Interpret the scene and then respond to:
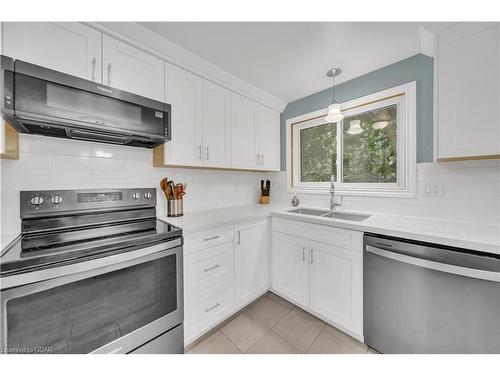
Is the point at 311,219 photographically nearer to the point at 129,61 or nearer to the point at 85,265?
the point at 85,265

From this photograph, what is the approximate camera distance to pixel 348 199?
6.51ft

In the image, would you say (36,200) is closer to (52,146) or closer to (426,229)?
(52,146)

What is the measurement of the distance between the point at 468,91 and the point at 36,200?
2733 mm

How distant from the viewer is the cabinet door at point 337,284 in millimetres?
1393

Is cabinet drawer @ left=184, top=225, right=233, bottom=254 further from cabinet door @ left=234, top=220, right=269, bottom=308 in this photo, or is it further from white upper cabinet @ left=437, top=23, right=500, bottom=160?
white upper cabinet @ left=437, top=23, right=500, bottom=160

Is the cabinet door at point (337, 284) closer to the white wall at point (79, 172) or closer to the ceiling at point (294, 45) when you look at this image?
the white wall at point (79, 172)

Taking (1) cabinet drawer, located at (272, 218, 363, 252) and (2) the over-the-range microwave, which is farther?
(1) cabinet drawer, located at (272, 218, 363, 252)

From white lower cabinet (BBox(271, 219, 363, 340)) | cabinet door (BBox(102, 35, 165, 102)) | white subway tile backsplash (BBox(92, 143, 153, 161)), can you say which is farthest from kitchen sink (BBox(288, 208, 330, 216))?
cabinet door (BBox(102, 35, 165, 102))

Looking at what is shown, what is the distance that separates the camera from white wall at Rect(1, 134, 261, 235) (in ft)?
3.77

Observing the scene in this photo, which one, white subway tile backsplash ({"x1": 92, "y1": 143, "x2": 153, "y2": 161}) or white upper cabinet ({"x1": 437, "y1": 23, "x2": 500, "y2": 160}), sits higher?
white upper cabinet ({"x1": 437, "y1": 23, "x2": 500, "y2": 160})

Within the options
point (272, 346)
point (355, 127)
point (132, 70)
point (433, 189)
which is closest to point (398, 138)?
point (355, 127)

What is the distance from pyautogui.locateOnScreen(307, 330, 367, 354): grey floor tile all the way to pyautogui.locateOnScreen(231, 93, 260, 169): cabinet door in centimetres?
164

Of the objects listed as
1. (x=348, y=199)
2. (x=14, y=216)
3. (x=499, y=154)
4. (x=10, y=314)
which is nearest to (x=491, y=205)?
(x=499, y=154)

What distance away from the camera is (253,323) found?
5.30 feet
